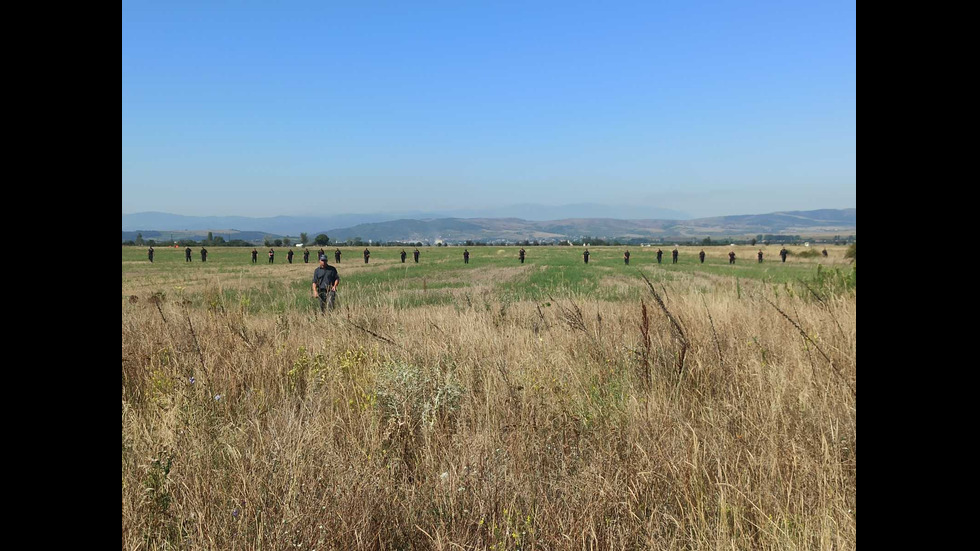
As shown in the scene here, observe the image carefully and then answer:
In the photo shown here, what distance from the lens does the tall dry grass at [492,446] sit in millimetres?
2166

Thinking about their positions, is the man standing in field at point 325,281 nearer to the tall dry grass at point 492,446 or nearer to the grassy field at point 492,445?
the grassy field at point 492,445

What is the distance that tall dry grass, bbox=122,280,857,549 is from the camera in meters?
2.17

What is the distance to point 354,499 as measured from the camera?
7.37 feet

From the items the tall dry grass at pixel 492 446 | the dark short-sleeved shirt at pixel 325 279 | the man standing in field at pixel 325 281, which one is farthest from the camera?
the dark short-sleeved shirt at pixel 325 279

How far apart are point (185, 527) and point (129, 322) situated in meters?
5.22

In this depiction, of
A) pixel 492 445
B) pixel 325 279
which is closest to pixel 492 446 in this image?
pixel 492 445

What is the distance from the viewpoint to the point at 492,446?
2803 millimetres

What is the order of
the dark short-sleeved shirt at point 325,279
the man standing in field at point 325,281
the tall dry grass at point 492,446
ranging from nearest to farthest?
the tall dry grass at point 492,446, the man standing in field at point 325,281, the dark short-sleeved shirt at point 325,279

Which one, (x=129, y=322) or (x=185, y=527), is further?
(x=129, y=322)

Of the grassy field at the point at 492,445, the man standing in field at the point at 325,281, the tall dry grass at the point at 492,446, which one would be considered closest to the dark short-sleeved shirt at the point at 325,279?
the man standing in field at the point at 325,281
